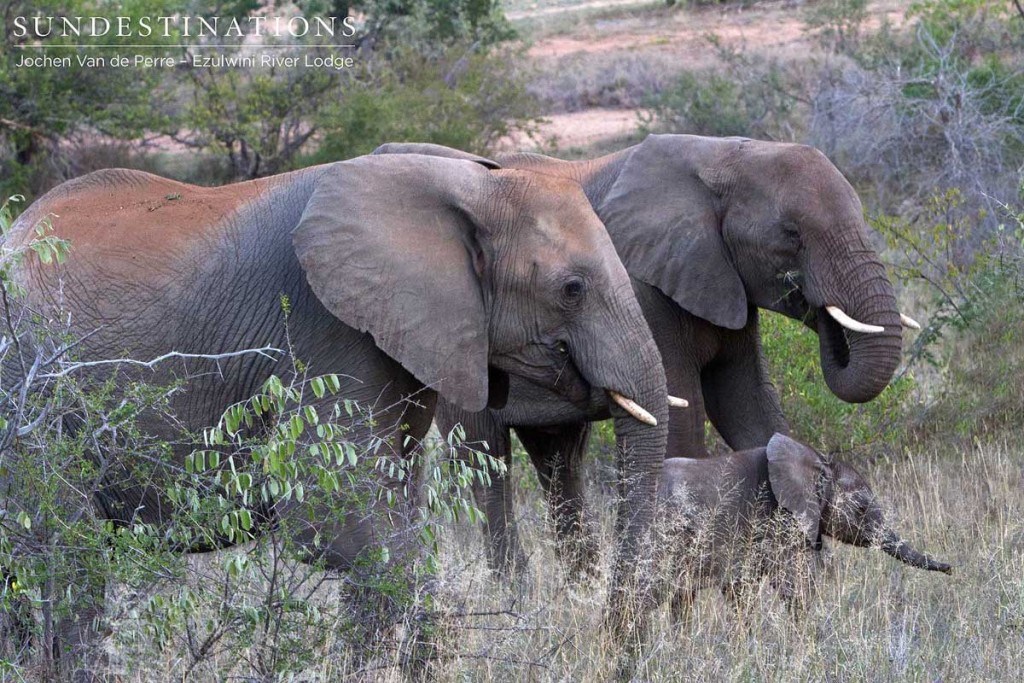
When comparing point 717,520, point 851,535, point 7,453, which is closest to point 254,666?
point 7,453

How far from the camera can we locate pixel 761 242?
245 inches

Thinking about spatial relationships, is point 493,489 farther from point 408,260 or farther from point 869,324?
point 408,260

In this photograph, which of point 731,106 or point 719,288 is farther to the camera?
point 731,106

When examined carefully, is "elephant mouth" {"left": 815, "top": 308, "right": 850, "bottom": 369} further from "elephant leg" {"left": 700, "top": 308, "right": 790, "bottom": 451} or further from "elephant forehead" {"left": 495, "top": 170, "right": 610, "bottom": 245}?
"elephant forehead" {"left": 495, "top": 170, "right": 610, "bottom": 245}

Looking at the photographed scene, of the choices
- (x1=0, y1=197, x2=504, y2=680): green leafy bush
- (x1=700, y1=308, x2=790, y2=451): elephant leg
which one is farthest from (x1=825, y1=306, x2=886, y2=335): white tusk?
(x1=0, y1=197, x2=504, y2=680): green leafy bush

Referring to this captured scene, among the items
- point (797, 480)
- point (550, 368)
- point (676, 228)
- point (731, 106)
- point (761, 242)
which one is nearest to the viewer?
point (550, 368)

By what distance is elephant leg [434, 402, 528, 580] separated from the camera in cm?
648

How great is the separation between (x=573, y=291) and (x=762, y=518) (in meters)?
1.61

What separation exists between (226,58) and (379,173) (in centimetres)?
1497

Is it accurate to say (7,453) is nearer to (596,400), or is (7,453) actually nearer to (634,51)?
(596,400)

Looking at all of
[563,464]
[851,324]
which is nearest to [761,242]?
[851,324]

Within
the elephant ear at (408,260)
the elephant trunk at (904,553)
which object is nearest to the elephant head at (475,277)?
the elephant ear at (408,260)

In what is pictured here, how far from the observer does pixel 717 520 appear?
5723 millimetres

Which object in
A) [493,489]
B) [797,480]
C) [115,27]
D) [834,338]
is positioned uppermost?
[834,338]
